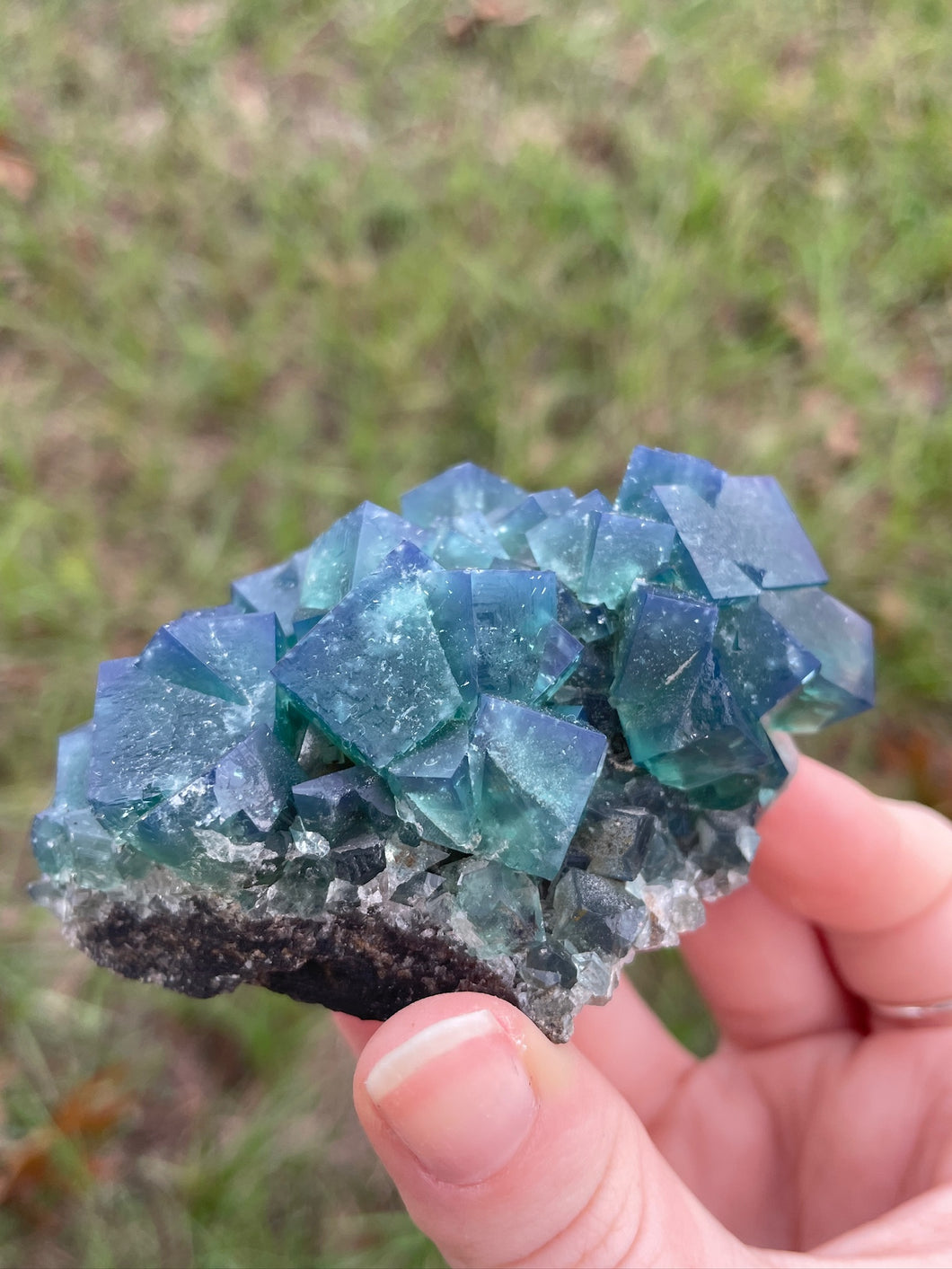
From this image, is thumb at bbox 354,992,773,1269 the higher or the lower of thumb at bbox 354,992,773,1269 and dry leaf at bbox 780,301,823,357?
the lower

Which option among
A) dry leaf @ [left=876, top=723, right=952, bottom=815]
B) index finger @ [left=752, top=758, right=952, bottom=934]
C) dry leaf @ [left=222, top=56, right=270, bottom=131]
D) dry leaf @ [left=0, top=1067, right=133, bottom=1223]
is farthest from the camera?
dry leaf @ [left=222, top=56, right=270, bottom=131]

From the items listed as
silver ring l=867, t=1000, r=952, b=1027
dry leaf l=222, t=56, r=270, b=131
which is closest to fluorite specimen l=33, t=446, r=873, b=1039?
silver ring l=867, t=1000, r=952, b=1027

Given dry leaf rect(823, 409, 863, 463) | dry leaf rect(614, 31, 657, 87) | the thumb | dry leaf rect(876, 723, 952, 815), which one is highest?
dry leaf rect(614, 31, 657, 87)

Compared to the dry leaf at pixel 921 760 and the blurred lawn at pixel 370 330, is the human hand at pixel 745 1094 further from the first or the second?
the dry leaf at pixel 921 760

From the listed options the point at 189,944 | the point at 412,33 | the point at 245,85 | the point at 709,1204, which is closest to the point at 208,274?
the point at 245,85

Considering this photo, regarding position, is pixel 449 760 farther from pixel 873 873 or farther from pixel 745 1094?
pixel 745 1094

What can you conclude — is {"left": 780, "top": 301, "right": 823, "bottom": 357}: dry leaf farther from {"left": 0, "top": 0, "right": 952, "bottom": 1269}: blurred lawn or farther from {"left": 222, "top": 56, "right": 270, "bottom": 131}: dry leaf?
A: {"left": 222, "top": 56, "right": 270, "bottom": 131}: dry leaf

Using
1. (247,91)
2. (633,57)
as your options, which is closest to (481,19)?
(633,57)
